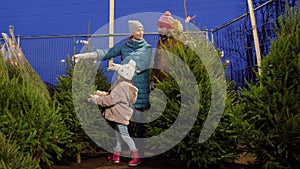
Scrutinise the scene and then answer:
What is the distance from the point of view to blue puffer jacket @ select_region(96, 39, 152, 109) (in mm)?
4805

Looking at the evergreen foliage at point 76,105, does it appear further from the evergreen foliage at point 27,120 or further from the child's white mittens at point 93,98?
the evergreen foliage at point 27,120

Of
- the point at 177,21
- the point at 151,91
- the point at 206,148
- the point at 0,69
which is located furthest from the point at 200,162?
the point at 0,69

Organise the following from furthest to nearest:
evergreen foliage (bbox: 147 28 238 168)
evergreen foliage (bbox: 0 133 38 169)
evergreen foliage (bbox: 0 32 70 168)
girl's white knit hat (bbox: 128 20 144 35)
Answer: girl's white knit hat (bbox: 128 20 144 35), evergreen foliage (bbox: 147 28 238 168), evergreen foliage (bbox: 0 32 70 168), evergreen foliage (bbox: 0 133 38 169)

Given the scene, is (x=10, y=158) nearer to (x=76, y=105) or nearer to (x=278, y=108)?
(x=76, y=105)

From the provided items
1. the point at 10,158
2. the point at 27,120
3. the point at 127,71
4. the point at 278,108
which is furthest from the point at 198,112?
the point at 10,158

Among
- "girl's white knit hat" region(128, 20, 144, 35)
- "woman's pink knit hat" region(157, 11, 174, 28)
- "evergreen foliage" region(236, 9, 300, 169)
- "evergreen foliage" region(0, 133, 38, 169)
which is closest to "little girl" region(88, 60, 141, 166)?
"girl's white knit hat" region(128, 20, 144, 35)

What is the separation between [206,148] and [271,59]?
125cm

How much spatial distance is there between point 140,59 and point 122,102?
2.35ft

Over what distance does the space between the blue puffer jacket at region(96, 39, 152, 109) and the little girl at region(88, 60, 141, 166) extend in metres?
0.24

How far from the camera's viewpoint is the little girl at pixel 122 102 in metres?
4.47

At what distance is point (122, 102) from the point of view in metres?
4.48

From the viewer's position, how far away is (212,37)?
8836 millimetres

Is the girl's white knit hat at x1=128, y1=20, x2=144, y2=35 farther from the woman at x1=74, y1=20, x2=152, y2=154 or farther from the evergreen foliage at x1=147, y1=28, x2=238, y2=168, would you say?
the evergreen foliage at x1=147, y1=28, x2=238, y2=168

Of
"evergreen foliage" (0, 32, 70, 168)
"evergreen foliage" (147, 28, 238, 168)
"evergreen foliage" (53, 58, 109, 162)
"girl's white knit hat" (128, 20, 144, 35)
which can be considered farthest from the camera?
"girl's white knit hat" (128, 20, 144, 35)
